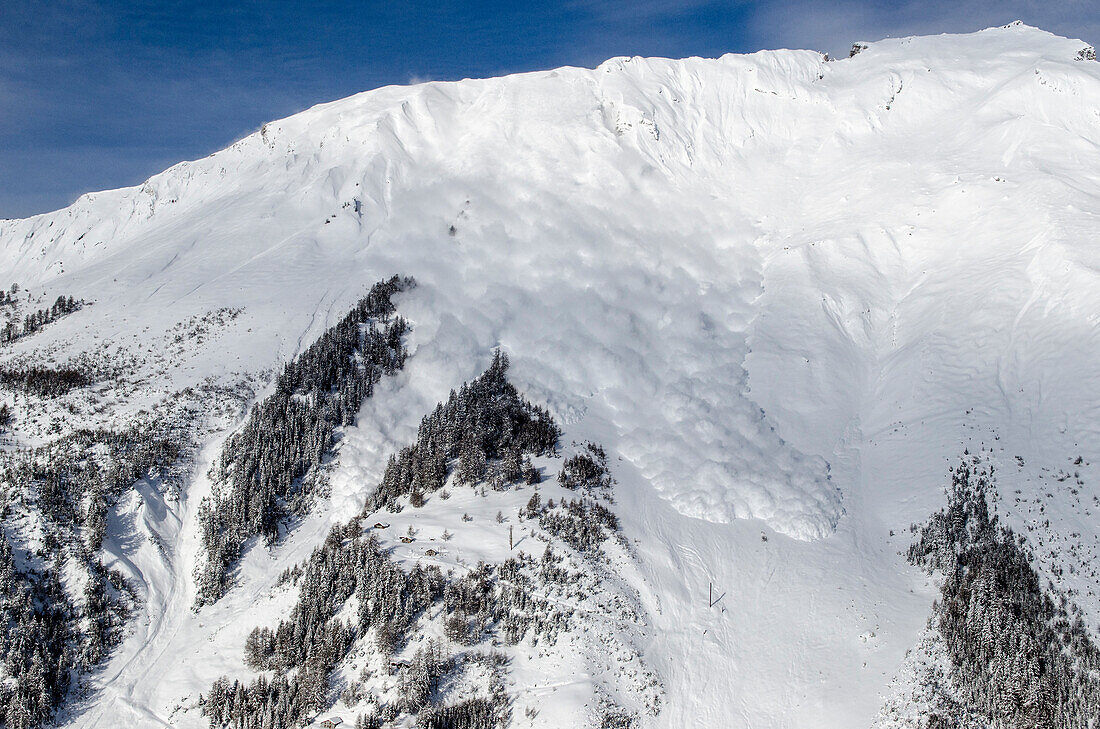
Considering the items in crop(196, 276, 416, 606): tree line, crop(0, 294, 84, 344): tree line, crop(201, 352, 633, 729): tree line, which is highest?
crop(0, 294, 84, 344): tree line

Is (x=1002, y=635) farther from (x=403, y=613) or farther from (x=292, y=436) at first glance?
(x=292, y=436)

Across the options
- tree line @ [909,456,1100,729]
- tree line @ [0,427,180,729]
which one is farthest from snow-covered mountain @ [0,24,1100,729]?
tree line @ [909,456,1100,729]

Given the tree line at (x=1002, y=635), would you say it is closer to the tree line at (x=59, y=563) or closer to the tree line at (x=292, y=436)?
the tree line at (x=292, y=436)

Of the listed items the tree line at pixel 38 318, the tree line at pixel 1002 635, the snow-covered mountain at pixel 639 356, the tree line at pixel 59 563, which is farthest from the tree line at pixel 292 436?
the tree line at pixel 1002 635

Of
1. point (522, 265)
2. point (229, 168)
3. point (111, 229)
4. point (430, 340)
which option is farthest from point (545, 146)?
point (111, 229)

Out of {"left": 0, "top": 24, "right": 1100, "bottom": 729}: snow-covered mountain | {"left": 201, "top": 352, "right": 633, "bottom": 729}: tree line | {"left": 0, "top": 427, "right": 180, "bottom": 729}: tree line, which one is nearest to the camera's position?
{"left": 201, "top": 352, "right": 633, "bottom": 729}: tree line

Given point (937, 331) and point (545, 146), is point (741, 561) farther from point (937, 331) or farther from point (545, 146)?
point (545, 146)

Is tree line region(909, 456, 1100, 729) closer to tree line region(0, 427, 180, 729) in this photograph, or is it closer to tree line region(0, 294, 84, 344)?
tree line region(0, 427, 180, 729)

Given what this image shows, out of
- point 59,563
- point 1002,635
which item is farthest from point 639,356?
point 59,563
